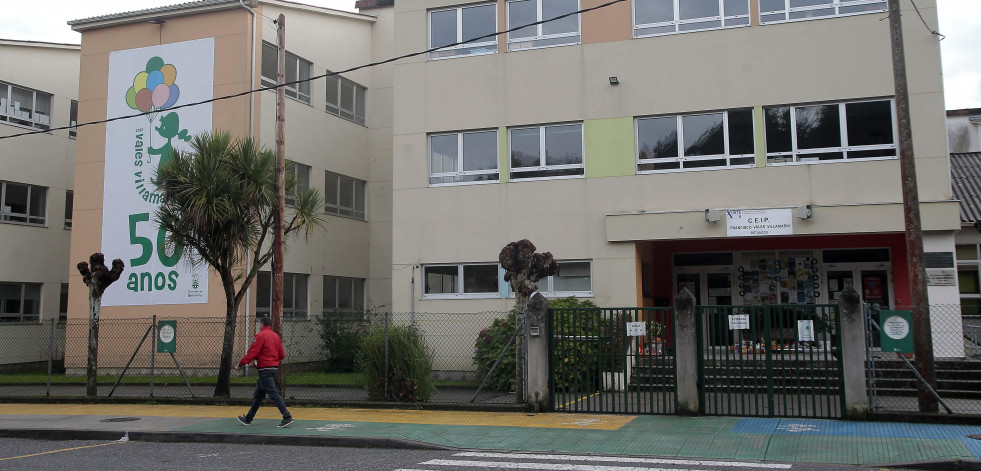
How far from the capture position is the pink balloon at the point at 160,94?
23391 mm

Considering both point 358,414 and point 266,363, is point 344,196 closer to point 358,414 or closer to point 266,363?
point 358,414

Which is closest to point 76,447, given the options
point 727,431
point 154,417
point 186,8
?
point 154,417

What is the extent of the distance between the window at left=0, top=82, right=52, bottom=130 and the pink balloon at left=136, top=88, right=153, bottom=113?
228 inches

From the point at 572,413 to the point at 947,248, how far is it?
8.84 metres

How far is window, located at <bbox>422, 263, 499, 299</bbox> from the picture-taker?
786 inches

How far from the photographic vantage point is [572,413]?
523 inches

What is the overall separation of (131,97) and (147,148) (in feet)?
5.57

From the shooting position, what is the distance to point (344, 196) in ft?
88.2

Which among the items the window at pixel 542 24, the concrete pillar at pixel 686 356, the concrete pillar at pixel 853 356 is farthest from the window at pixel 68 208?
the concrete pillar at pixel 853 356

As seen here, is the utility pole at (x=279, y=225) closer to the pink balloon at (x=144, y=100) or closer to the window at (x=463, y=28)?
the window at (x=463, y=28)

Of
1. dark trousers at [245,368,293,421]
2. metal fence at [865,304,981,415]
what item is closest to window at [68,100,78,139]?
dark trousers at [245,368,293,421]

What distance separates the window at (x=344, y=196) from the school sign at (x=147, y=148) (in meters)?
4.46

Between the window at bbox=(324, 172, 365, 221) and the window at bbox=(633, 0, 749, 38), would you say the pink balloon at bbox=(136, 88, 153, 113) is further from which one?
the window at bbox=(633, 0, 749, 38)

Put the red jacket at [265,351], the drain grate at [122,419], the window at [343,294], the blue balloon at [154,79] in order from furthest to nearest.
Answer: the window at [343,294]
the blue balloon at [154,79]
the drain grate at [122,419]
the red jacket at [265,351]
